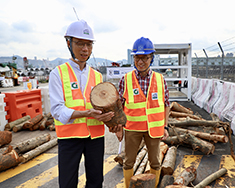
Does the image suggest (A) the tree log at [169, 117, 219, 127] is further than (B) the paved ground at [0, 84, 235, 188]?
Yes

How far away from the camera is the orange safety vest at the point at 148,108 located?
2.59m

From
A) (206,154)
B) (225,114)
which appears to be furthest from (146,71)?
(225,114)

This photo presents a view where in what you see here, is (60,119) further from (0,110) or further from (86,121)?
(0,110)

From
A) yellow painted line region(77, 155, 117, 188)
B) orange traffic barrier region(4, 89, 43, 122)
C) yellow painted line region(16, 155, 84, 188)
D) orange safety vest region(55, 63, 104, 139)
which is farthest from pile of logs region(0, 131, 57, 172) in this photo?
orange safety vest region(55, 63, 104, 139)

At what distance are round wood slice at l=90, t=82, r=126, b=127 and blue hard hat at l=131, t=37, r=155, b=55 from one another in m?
0.80

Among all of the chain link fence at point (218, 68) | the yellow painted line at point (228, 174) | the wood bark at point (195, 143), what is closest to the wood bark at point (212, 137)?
the wood bark at point (195, 143)

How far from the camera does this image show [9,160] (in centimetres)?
370

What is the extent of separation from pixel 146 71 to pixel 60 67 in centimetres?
125

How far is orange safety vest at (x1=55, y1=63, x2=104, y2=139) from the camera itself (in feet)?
6.50

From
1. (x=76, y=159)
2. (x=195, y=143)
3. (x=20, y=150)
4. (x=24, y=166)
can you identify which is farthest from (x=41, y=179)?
(x=195, y=143)

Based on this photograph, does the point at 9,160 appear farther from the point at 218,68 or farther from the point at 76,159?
the point at 218,68

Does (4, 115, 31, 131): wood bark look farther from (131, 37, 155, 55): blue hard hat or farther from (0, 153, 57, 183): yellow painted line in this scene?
(131, 37, 155, 55): blue hard hat

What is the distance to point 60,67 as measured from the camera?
2.05 meters

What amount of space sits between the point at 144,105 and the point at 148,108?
0.07 meters
